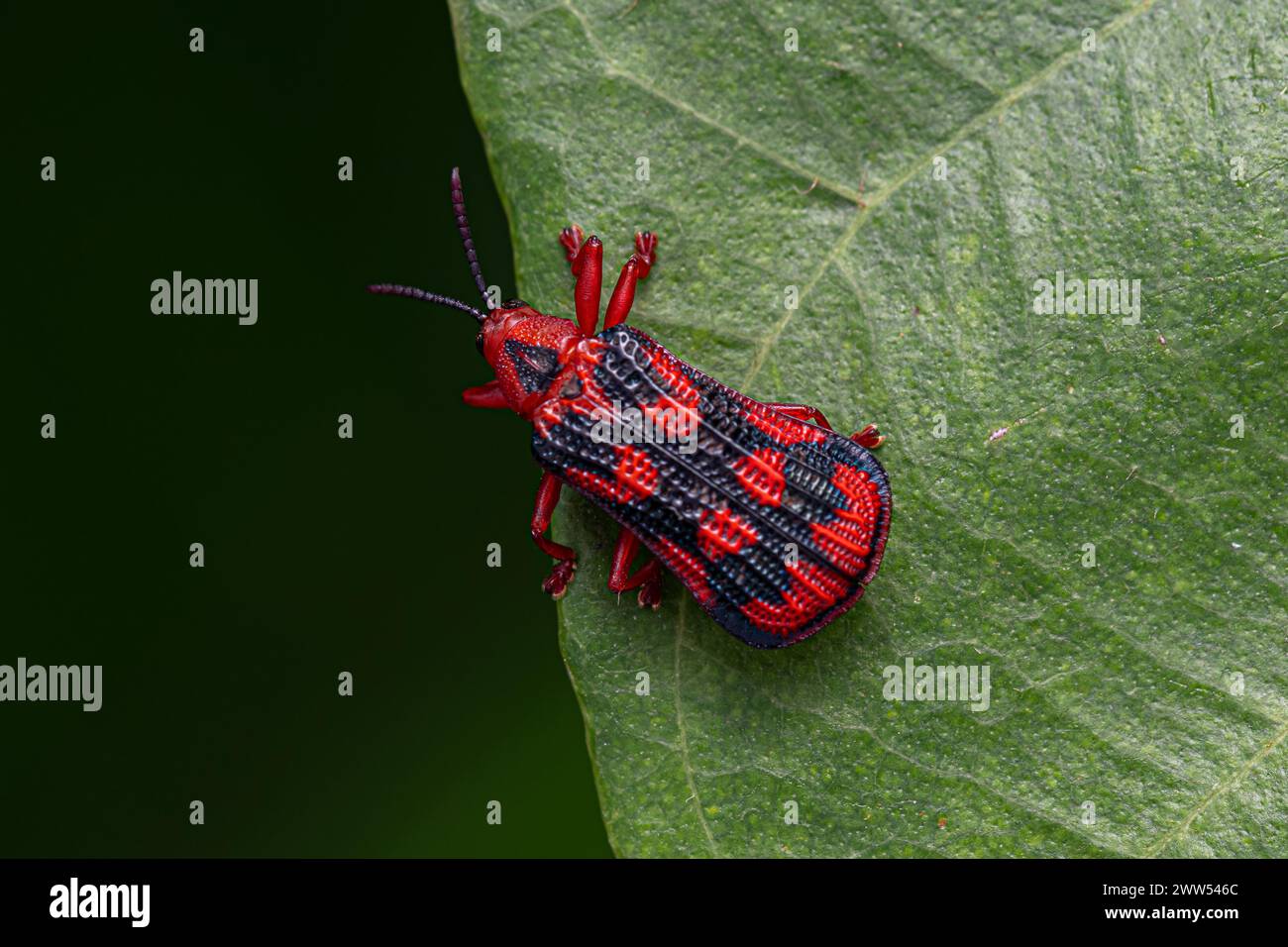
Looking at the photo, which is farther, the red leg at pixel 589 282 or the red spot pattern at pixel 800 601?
the red leg at pixel 589 282

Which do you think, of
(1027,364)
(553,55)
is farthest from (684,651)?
(553,55)

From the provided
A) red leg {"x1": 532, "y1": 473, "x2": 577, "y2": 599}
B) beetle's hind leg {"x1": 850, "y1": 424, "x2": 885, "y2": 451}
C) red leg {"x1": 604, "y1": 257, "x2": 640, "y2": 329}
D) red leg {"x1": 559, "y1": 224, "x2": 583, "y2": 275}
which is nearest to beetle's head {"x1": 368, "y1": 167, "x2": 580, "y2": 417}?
red leg {"x1": 604, "y1": 257, "x2": 640, "y2": 329}

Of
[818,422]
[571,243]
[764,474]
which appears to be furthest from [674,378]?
[571,243]

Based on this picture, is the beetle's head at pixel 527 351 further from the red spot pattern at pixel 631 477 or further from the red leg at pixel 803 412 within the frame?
the red leg at pixel 803 412

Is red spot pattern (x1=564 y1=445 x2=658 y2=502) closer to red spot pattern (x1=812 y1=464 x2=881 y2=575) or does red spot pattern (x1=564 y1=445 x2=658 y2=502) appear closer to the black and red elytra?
the black and red elytra

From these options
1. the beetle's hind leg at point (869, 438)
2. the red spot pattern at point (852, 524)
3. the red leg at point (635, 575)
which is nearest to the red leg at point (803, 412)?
the beetle's hind leg at point (869, 438)

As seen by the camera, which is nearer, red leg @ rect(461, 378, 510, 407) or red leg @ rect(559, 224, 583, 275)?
red leg @ rect(559, 224, 583, 275)
